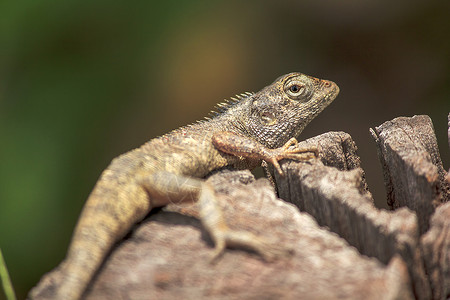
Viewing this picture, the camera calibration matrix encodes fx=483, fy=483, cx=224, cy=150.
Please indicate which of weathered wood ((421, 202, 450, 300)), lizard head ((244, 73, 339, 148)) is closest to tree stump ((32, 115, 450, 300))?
weathered wood ((421, 202, 450, 300))

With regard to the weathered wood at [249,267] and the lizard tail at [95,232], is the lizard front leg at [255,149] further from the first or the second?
the lizard tail at [95,232]

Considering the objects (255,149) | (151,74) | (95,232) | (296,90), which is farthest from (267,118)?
(95,232)

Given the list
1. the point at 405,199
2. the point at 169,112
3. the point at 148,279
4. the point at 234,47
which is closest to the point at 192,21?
the point at 234,47

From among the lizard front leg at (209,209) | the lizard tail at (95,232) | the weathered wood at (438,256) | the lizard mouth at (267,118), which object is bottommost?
the lizard tail at (95,232)

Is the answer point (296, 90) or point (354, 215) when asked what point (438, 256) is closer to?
point (354, 215)

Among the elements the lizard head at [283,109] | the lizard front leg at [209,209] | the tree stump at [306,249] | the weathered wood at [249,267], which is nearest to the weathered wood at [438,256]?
the tree stump at [306,249]

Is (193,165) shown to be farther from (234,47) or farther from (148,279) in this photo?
(234,47)
